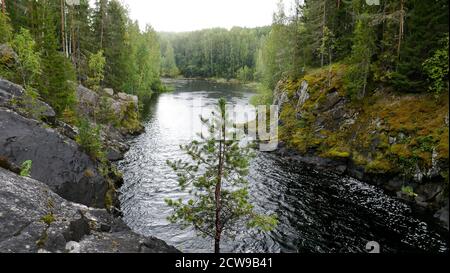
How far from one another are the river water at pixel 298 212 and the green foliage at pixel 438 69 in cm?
1049

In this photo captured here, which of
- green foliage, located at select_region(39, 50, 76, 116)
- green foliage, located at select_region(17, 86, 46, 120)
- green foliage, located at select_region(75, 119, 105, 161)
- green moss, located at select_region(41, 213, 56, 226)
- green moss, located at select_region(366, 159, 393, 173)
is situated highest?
green foliage, located at select_region(39, 50, 76, 116)

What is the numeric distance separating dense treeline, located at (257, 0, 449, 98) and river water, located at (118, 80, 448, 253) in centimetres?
1115

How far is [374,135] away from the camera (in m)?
31.0

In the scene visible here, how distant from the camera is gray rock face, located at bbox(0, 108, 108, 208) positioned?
65.3ft

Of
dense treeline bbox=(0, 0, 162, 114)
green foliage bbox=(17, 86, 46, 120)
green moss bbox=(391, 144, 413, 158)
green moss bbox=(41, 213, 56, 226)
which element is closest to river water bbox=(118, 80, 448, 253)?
green moss bbox=(391, 144, 413, 158)

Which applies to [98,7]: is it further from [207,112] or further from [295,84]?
[295,84]

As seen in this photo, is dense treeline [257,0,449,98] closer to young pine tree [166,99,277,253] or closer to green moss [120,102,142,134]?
young pine tree [166,99,277,253]

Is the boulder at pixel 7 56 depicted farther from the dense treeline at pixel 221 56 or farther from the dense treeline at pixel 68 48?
the dense treeline at pixel 221 56

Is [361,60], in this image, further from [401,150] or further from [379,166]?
[379,166]

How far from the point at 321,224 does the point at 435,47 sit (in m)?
18.9

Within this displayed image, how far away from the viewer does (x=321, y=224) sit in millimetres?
21844

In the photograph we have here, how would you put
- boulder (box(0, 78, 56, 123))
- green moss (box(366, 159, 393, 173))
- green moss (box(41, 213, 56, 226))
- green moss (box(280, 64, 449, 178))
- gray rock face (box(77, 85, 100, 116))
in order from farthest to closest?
gray rock face (box(77, 85, 100, 116)), green moss (box(366, 159, 393, 173)), green moss (box(280, 64, 449, 178)), boulder (box(0, 78, 56, 123)), green moss (box(41, 213, 56, 226))

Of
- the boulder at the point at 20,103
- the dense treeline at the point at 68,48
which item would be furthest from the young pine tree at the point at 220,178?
the dense treeline at the point at 68,48

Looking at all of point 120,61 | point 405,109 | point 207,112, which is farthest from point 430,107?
point 120,61
